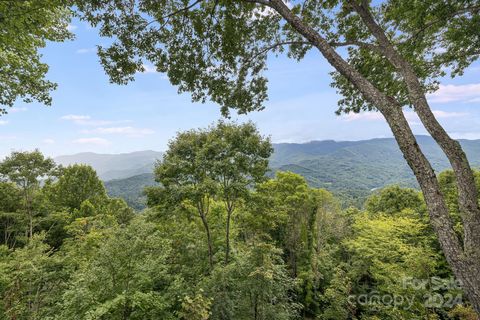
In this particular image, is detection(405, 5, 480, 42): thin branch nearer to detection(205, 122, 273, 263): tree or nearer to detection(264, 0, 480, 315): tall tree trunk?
detection(264, 0, 480, 315): tall tree trunk

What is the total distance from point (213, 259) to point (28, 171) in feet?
58.2

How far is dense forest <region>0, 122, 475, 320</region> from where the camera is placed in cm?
737

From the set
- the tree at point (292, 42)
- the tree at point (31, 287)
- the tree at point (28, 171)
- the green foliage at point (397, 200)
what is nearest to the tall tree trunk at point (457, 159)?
the tree at point (292, 42)

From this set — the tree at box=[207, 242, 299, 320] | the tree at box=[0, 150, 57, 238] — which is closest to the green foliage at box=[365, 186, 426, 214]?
the tree at box=[207, 242, 299, 320]

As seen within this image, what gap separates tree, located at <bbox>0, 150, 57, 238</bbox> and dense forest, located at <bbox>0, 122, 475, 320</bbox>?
0.30 ft

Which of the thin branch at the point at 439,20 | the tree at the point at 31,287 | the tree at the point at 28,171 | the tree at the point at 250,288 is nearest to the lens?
the thin branch at the point at 439,20

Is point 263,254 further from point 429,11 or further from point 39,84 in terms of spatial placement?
point 39,84

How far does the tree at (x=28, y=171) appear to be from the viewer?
60.7ft

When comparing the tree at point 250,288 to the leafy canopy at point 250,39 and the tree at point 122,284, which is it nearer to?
the tree at point 122,284

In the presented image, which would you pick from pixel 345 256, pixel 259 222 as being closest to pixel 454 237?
pixel 259 222

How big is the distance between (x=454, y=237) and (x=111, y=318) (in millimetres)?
8408

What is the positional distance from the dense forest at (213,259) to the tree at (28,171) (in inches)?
3.6

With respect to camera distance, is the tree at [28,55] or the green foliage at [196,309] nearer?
the tree at [28,55]

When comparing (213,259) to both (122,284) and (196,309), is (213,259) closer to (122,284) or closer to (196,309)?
(122,284)
